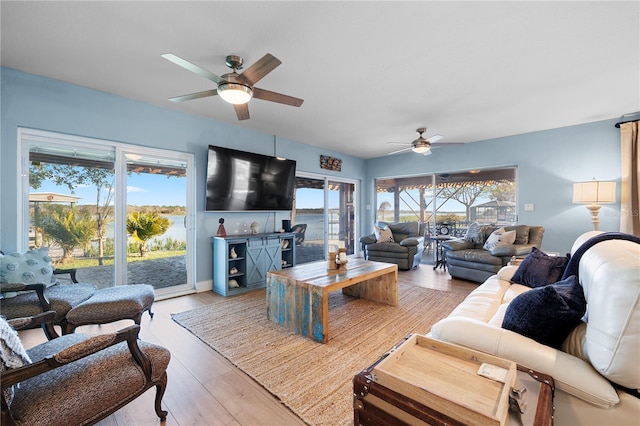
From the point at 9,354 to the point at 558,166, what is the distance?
253 inches

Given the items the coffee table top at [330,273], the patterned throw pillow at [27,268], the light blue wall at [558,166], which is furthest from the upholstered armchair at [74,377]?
the light blue wall at [558,166]

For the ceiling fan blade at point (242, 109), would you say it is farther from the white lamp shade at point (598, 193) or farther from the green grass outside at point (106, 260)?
the white lamp shade at point (598, 193)

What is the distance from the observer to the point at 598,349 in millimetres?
1032

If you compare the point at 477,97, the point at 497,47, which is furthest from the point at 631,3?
the point at 477,97

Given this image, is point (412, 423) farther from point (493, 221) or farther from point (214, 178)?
point (493, 221)

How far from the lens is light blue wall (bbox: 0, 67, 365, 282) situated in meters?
2.59

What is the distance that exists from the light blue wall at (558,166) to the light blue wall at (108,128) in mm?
4196

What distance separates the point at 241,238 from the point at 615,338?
3757mm

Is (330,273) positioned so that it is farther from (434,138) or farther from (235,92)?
(434,138)

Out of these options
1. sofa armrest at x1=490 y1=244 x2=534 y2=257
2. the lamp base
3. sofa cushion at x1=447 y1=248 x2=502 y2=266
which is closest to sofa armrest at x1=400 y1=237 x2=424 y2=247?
sofa cushion at x1=447 y1=248 x2=502 y2=266

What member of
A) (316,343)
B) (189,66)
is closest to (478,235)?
(316,343)

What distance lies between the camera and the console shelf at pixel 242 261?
3816 millimetres

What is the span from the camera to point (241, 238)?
13.0 feet

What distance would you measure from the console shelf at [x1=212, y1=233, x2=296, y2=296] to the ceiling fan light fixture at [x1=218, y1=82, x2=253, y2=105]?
2096 millimetres
